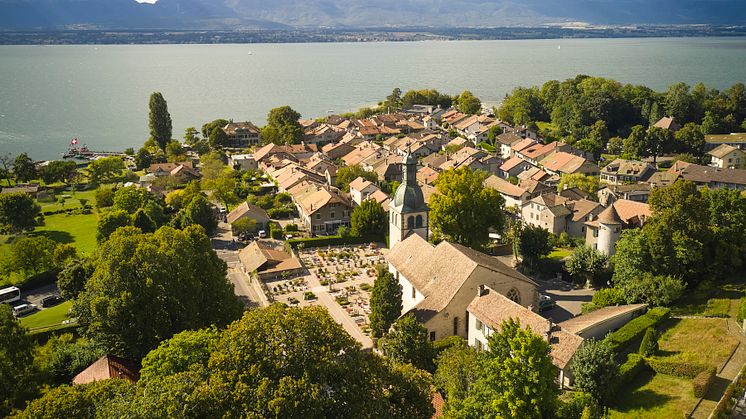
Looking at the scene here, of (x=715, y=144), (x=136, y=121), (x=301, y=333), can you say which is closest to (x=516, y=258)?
(x=301, y=333)

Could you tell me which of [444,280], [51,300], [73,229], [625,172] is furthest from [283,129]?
[444,280]

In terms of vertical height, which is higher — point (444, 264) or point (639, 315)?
point (444, 264)

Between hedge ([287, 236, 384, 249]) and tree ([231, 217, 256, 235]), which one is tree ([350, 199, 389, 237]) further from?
tree ([231, 217, 256, 235])

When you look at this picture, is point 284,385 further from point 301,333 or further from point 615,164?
point 615,164

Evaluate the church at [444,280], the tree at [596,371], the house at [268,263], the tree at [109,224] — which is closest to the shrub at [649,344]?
the tree at [596,371]

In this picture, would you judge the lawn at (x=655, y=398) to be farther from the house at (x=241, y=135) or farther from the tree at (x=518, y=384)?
the house at (x=241, y=135)

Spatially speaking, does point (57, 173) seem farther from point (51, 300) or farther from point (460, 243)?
point (460, 243)

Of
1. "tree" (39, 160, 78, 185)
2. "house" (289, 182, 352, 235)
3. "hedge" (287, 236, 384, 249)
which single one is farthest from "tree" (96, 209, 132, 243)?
"tree" (39, 160, 78, 185)

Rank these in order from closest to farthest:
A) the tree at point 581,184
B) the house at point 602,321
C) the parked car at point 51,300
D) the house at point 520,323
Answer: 1. the house at point 520,323
2. the house at point 602,321
3. the parked car at point 51,300
4. the tree at point 581,184
